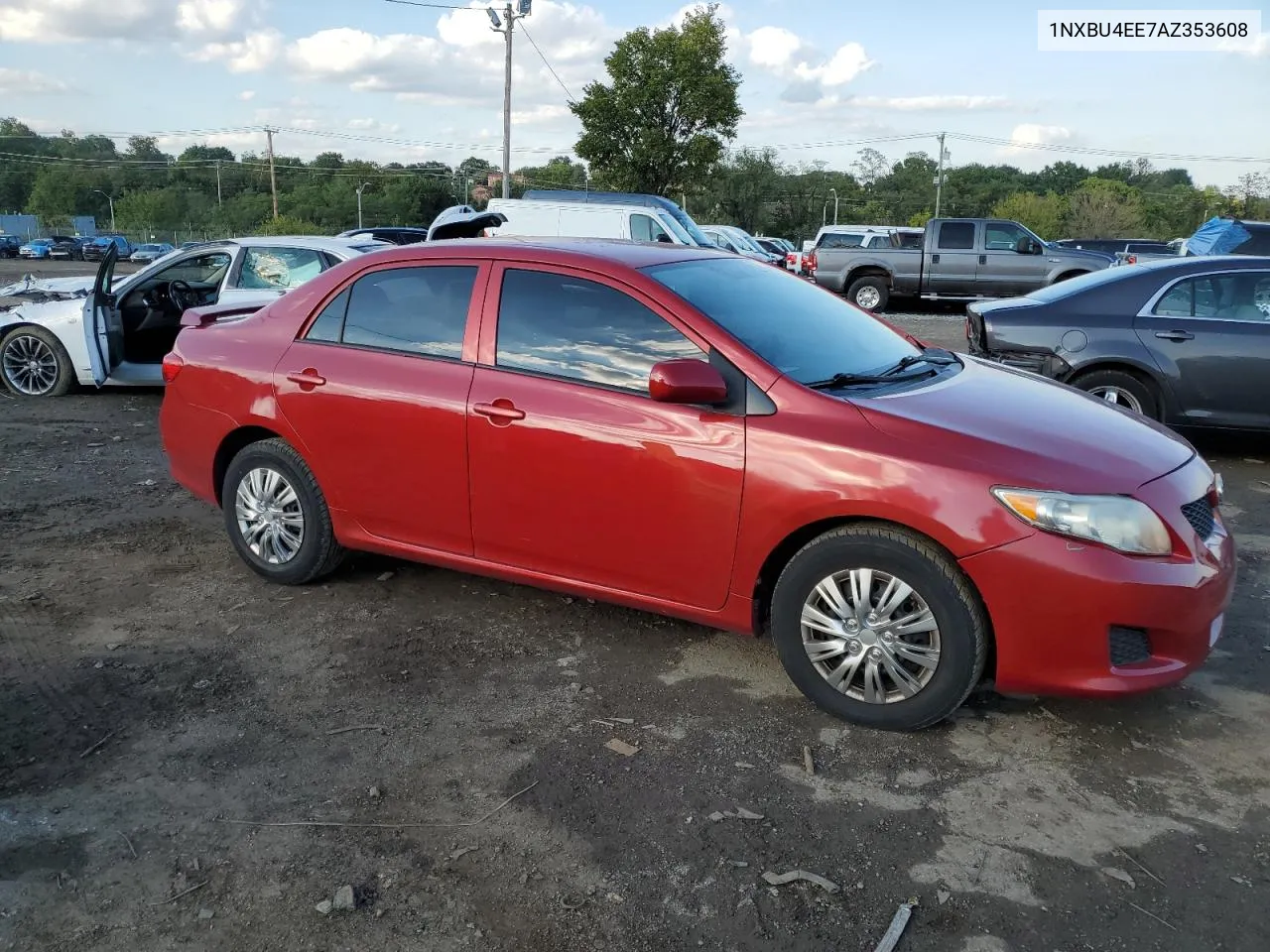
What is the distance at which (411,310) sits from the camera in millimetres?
4496

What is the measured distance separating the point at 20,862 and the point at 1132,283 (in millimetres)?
7677

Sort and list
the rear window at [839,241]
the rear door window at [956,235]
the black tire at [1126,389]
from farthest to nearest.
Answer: the rear window at [839,241]
the rear door window at [956,235]
the black tire at [1126,389]

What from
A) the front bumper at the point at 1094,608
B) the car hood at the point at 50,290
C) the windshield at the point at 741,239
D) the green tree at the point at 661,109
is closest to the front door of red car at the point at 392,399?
the front bumper at the point at 1094,608

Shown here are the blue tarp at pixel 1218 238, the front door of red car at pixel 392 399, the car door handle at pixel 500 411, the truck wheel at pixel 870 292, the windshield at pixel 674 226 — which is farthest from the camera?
the truck wheel at pixel 870 292

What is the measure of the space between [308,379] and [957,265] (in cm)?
1701

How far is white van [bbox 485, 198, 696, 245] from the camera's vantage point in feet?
54.2

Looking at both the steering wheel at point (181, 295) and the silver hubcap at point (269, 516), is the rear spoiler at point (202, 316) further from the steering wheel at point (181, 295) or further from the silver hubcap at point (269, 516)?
the steering wheel at point (181, 295)

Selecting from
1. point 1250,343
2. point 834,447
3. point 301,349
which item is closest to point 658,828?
point 834,447

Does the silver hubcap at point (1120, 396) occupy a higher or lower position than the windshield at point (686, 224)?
lower

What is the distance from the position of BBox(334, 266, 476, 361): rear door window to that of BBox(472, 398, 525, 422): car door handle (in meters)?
0.30

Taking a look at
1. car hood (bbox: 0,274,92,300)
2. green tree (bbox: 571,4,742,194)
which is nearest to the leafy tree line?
green tree (bbox: 571,4,742,194)

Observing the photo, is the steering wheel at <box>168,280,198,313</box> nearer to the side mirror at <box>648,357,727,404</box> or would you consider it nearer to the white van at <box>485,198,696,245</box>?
the white van at <box>485,198,696,245</box>

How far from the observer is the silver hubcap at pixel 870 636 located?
11.3 feet

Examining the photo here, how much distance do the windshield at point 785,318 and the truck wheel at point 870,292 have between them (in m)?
16.0
